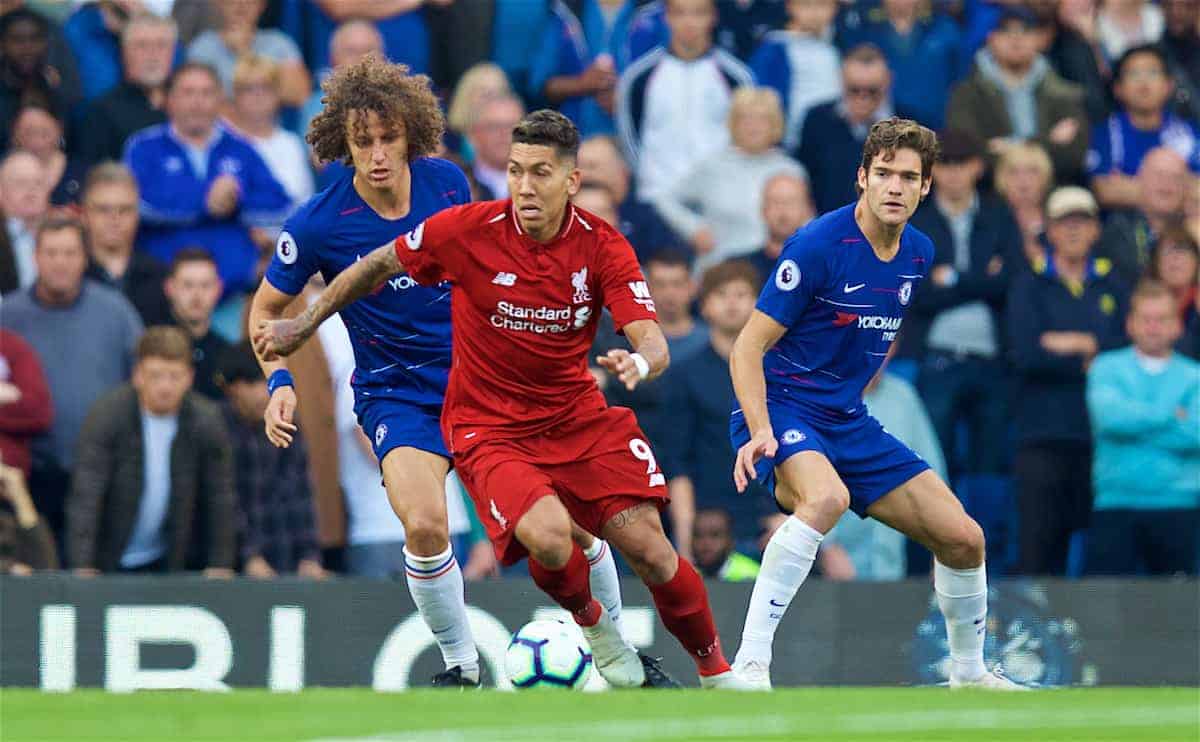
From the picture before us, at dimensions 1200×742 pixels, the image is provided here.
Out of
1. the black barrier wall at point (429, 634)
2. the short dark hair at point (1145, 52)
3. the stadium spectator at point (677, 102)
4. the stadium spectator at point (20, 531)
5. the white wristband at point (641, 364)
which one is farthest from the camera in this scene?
the short dark hair at point (1145, 52)

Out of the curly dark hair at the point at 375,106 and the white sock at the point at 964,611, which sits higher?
the curly dark hair at the point at 375,106

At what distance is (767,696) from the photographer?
855cm

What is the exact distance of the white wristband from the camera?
8156 millimetres

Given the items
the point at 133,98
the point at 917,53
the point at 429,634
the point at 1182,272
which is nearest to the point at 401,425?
the point at 429,634

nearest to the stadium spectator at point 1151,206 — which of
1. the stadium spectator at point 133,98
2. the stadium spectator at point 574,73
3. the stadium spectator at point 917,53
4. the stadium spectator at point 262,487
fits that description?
the stadium spectator at point 917,53

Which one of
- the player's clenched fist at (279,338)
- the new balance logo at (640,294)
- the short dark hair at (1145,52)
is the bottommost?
the player's clenched fist at (279,338)

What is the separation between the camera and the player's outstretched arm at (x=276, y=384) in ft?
30.1

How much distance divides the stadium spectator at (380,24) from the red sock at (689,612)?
6.25 meters

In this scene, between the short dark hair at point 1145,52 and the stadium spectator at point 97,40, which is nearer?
the stadium spectator at point 97,40

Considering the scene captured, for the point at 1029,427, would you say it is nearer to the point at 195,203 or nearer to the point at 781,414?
the point at 781,414

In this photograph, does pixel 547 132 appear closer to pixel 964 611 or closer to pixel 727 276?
pixel 964 611

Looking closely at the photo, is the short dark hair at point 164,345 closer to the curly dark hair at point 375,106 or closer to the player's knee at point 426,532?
the curly dark hair at point 375,106

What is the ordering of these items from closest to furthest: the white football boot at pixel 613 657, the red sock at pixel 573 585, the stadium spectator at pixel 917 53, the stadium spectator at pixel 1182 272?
the red sock at pixel 573 585, the white football boot at pixel 613 657, the stadium spectator at pixel 1182 272, the stadium spectator at pixel 917 53

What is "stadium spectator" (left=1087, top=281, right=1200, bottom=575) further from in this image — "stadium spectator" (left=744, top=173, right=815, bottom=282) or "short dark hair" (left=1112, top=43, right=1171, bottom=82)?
"short dark hair" (left=1112, top=43, right=1171, bottom=82)
